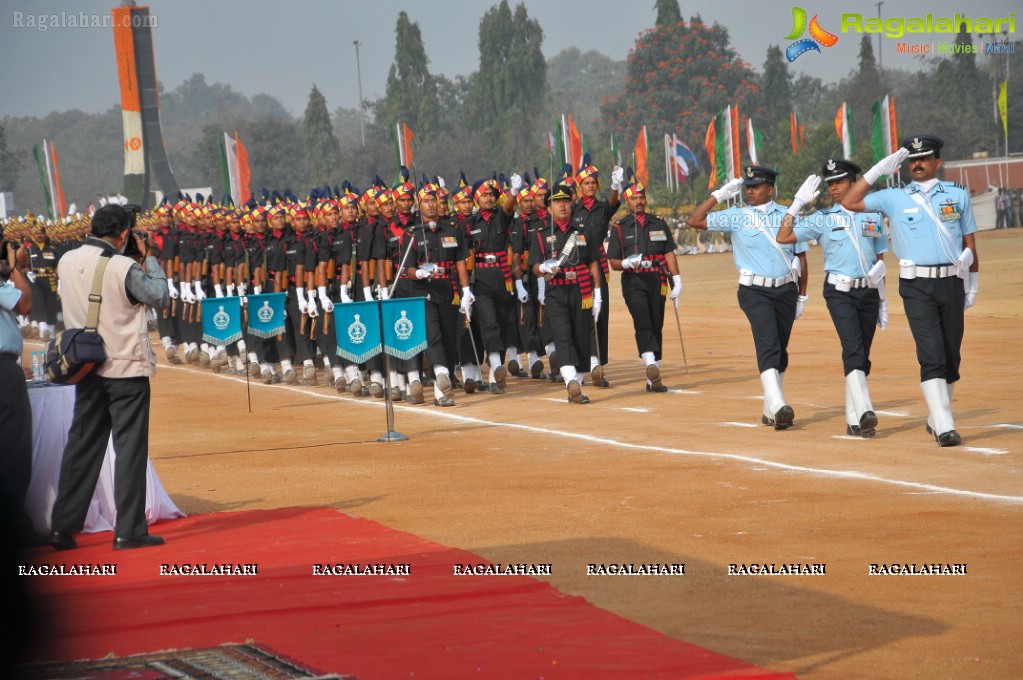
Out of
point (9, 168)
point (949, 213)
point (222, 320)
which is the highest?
point (9, 168)

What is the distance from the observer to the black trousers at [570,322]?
1611 cm

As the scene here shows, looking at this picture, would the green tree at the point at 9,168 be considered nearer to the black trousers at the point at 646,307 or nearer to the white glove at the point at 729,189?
the black trousers at the point at 646,307

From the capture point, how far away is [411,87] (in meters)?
95.7

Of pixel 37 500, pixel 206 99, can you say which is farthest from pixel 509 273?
pixel 206 99

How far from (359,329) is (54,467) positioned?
20.0 ft

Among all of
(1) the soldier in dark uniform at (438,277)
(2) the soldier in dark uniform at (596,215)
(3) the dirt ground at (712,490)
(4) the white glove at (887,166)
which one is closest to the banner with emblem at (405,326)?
(3) the dirt ground at (712,490)

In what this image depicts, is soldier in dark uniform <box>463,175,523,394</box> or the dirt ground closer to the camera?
the dirt ground

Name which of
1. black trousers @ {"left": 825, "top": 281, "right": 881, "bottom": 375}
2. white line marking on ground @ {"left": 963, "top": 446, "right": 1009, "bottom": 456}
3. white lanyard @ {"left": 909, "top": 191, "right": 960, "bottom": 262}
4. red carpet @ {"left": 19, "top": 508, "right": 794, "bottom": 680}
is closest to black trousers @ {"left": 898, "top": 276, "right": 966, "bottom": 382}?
white lanyard @ {"left": 909, "top": 191, "right": 960, "bottom": 262}

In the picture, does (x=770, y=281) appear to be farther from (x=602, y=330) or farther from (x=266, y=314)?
(x=266, y=314)

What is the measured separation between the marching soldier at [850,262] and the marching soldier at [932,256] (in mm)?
692

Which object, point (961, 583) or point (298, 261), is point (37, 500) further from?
point (298, 261)

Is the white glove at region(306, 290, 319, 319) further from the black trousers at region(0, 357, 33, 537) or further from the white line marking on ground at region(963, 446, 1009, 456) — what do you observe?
the black trousers at region(0, 357, 33, 537)

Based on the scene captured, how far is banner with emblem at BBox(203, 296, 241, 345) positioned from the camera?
1864cm

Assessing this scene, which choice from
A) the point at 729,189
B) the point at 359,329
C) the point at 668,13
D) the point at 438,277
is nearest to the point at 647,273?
the point at 438,277
